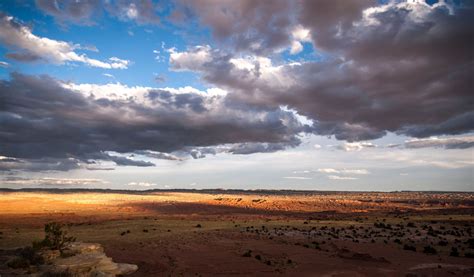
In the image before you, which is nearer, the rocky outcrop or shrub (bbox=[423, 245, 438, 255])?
the rocky outcrop

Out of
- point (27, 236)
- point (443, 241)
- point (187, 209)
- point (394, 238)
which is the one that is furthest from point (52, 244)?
point (187, 209)

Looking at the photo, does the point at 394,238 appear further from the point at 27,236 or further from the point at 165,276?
the point at 27,236

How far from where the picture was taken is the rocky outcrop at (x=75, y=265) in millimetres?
15391

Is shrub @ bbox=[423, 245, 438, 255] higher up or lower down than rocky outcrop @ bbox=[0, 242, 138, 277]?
lower down

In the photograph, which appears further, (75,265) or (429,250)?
(429,250)

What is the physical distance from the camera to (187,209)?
69.5 m

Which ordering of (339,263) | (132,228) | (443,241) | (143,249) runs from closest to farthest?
(339,263)
(143,249)
(443,241)
(132,228)

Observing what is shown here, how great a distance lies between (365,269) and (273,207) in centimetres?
5391

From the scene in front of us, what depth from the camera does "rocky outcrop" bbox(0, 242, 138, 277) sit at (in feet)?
50.5

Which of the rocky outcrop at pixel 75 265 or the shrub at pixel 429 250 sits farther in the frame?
the shrub at pixel 429 250

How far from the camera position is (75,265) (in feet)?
53.9

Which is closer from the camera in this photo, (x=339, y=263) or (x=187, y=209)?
(x=339, y=263)

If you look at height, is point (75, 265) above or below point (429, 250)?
above

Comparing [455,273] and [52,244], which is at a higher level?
[52,244]
